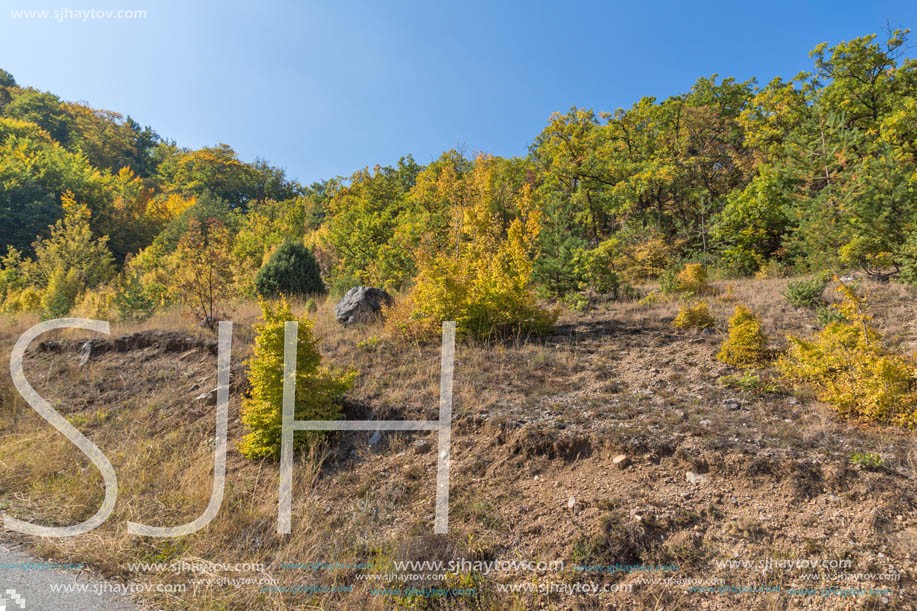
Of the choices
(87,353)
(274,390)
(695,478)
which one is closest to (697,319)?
(695,478)

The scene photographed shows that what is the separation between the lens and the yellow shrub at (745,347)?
15.6 feet

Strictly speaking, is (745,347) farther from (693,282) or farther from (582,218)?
(582,218)

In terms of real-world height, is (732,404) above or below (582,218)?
below

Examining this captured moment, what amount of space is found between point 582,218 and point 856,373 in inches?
505

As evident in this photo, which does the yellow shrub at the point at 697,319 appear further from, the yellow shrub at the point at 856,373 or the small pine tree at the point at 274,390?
the small pine tree at the point at 274,390

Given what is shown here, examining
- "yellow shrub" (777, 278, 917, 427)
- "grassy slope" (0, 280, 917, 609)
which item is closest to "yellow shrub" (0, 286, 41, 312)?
"grassy slope" (0, 280, 917, 609)

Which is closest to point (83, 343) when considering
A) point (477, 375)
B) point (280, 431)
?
point (280, 431)

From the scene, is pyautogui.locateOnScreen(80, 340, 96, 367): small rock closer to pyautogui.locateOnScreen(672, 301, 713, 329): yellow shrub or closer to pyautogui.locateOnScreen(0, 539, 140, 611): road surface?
pyautogui.locateOnScreen(0, 539, 140, 611): road surface

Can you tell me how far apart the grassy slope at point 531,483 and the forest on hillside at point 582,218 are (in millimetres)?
2330

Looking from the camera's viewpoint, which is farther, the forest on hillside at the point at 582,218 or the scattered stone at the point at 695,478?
the forest on hillside at the point at 582,218

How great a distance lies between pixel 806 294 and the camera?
21.2 feet

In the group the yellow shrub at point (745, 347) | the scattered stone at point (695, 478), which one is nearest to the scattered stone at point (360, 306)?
the yellow shrub at point (745, 347)

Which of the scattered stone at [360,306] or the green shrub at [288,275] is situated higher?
the green shrub at [288,275]

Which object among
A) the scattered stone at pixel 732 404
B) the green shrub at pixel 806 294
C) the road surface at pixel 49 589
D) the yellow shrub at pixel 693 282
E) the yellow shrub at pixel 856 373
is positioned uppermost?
the yellow shrub at pixel 693 282
